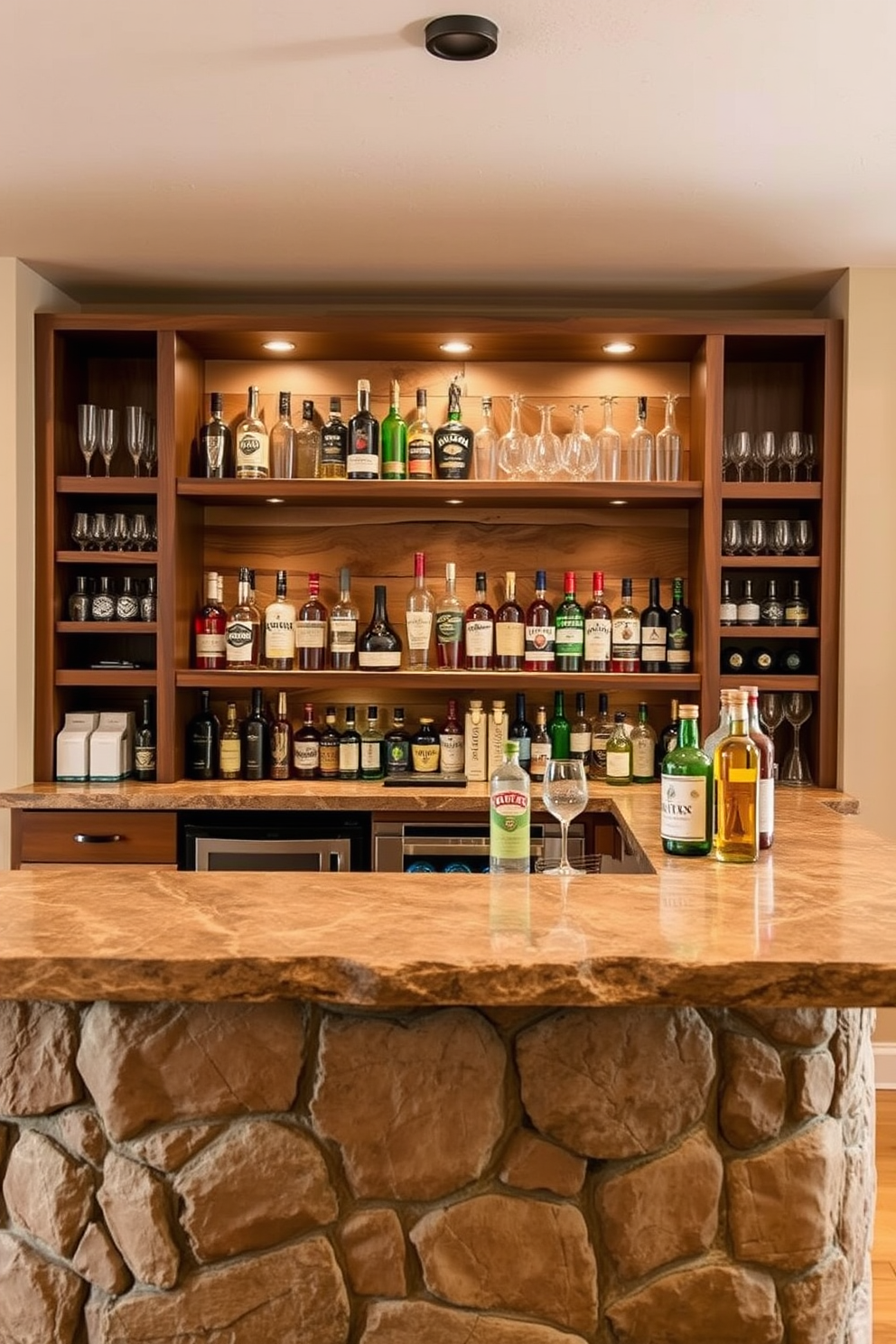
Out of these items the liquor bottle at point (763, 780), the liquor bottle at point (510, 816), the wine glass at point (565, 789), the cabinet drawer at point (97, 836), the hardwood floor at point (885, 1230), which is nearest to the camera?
the liquor bottle at point (510, 816)

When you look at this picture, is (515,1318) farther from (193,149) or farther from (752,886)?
(193,149)

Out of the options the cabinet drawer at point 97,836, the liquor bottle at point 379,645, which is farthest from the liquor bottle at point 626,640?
the cabinet drawer at point 97,836

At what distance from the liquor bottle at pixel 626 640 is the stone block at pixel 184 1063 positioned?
246 cm

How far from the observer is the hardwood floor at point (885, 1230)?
7.77 feet

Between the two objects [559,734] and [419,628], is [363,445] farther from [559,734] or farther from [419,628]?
[559,734]

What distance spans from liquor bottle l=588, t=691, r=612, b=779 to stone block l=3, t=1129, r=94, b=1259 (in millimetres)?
2512

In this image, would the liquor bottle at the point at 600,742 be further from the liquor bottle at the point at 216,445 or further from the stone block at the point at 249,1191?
the stone block at the point at 249,1191

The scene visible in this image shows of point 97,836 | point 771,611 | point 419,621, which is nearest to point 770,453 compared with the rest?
point 771,611

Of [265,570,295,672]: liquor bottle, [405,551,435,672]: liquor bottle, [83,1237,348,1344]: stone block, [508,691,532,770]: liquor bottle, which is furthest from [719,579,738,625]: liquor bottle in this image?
[83,1237,348,1344]: stone block

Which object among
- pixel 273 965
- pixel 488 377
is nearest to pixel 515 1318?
pixel 273 965

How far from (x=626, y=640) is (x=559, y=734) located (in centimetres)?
38

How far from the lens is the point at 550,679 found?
3.75 m

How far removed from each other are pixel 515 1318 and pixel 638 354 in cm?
309

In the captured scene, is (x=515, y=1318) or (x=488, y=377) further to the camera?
(x=488, y=377)
